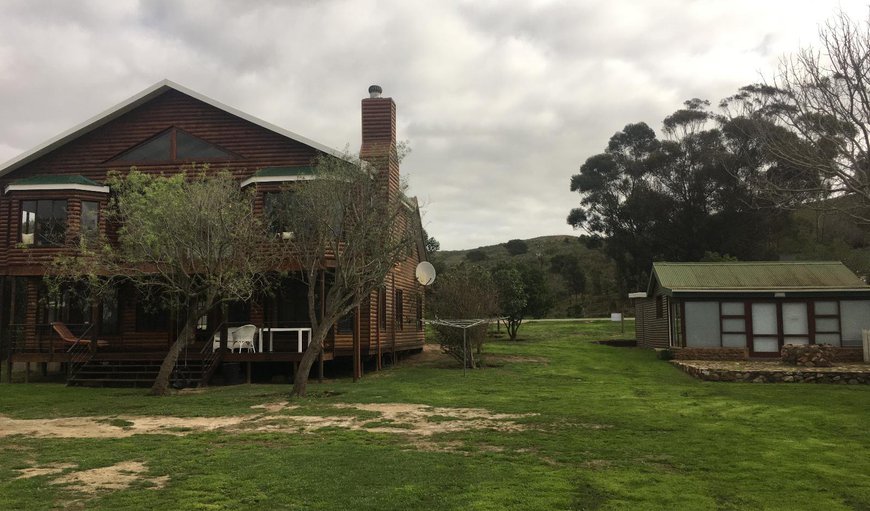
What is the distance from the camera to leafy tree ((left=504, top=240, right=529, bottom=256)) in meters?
90.9

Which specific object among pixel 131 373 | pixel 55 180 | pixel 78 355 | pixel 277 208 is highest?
pixel 55 180

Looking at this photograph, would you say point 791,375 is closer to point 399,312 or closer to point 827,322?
point 827,322

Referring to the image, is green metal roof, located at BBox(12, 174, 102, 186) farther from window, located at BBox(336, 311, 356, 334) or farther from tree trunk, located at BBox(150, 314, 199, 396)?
window, located at BBox(336, 311, 356, 334)

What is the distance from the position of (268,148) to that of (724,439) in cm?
1568

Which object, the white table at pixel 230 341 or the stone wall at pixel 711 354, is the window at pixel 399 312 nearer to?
the white table at pixel 230 341

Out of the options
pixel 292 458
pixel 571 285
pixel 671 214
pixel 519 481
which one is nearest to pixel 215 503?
pixel 292 458

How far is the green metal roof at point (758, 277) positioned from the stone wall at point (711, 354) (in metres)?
2.11

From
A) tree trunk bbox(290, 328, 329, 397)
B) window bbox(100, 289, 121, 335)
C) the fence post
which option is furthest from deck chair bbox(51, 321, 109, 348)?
the fence post

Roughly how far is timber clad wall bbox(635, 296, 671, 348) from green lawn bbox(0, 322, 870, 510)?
32.3ft

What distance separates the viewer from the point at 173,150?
20.5 meters

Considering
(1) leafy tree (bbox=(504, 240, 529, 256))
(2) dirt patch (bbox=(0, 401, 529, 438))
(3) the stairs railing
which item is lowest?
(2) dirt patch (bbox=(0, 401, 529, 438))

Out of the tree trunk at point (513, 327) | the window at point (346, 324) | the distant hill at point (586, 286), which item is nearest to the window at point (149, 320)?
the window at point (346, 324)

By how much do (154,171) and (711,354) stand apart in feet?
64.8

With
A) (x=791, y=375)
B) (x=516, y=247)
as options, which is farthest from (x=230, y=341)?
(x=516, y=247)
